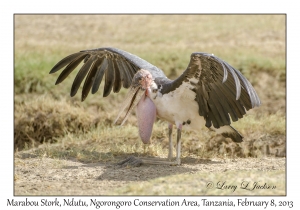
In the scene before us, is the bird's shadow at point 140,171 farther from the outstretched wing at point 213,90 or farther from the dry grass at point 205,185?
the outstretched wing at point 213,90

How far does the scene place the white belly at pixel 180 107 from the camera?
6159mm

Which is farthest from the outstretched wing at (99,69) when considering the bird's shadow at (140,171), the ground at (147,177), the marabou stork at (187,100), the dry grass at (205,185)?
the dry grass at (205,185)

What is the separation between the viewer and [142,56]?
A: 434 inches

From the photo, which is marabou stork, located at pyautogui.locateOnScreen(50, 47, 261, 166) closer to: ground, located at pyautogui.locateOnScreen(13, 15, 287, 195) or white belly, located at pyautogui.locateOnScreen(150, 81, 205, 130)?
white belly, located at pyautogui.locateOnScreen(150, 81, 205, 130)

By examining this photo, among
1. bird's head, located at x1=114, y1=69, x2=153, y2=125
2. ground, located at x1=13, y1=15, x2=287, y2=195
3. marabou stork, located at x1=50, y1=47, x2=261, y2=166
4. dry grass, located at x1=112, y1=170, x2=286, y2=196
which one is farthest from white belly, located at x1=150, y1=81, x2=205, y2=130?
dry grass, located at x1=112, y1=170, x2=286, y2=196

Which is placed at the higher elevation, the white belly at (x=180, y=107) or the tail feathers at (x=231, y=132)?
the white belly at (x=180, y=107)

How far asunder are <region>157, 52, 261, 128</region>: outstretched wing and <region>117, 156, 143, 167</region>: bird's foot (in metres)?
0.81

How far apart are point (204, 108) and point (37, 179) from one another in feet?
6.53

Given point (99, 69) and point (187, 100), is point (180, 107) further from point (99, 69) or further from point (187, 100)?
point (99, 69)

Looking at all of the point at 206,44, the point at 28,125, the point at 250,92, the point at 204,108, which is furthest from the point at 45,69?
the point at 250,92

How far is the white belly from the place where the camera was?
6.16 m

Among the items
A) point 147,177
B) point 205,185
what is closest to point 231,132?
point 147,177

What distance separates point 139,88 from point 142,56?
478 centimetres

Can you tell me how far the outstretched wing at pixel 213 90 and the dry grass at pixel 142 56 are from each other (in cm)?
86
